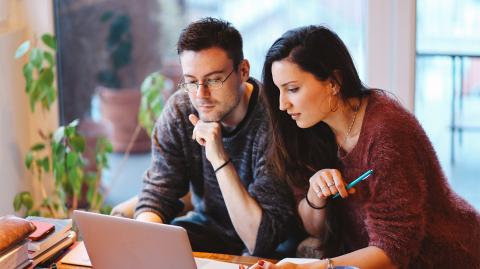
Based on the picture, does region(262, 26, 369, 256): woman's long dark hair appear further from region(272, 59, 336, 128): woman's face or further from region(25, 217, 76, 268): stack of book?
region(25, 217, 76, 268): stack of book

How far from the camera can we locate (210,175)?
2521mm

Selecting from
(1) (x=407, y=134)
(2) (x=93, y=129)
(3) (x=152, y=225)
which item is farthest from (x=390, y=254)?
(2) (x=93, y=129)

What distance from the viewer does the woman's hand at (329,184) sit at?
2023 millimetres

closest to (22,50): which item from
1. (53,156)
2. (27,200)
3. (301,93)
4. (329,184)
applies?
(53,156)

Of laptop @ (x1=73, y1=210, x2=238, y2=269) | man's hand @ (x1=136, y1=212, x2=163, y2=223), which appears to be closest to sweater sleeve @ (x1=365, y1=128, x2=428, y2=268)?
laptop @ (x1=73, y1=210, x2=238, y2=269)

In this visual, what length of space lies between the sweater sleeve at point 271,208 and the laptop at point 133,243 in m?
0.54

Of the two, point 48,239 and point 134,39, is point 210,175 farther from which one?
point 134,39

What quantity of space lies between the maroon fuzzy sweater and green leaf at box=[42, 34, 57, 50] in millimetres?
1475

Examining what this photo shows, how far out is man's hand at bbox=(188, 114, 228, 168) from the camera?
2336mm

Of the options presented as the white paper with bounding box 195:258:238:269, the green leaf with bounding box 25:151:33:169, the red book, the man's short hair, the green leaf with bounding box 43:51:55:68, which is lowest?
the green leaf with bounding box 25:151:33:169

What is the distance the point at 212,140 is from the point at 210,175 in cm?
22

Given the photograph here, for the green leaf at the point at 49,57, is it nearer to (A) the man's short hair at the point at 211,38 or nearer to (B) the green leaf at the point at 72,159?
(B) the green leaf at the point at 72,159

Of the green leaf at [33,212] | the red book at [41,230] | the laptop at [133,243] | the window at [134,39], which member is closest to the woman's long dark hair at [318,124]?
the laptop at [133,243]

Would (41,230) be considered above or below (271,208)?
above
